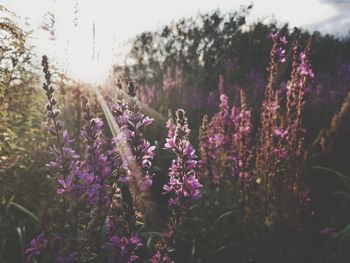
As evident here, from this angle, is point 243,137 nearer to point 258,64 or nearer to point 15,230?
point 15,230

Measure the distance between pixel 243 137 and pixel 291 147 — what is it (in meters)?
0.47

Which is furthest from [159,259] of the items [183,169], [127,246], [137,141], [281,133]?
[281,133]

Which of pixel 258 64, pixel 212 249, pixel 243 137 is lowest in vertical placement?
pixel 212 249

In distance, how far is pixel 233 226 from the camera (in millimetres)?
3539

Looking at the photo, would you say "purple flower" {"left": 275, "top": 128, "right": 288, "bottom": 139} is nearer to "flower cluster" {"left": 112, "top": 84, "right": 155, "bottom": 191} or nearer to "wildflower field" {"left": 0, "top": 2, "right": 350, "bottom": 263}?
"wildflower field" {"left": 0, "top": 2, "right": 350, "bottom": 263}

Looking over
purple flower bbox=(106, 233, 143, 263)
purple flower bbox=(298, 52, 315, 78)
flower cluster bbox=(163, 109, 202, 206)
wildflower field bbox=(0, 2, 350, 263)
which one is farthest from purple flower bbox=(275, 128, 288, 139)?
purple flower bbox=(106, 233, 143, 263)

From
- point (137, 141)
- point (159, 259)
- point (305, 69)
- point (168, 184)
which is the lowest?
point (159, 259)

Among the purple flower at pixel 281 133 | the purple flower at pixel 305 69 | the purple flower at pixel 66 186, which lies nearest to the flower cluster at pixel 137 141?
the purple flower at pixel 66 186

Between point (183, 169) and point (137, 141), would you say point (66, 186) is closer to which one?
point (137, 141)

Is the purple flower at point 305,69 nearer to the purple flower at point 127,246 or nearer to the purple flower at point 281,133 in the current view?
the purple flower at point 281,133

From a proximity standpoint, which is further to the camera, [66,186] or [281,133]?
[281,133]

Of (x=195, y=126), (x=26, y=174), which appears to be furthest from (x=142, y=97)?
(x=26, y=174)

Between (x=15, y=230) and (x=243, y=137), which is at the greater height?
(x=243, y=137)

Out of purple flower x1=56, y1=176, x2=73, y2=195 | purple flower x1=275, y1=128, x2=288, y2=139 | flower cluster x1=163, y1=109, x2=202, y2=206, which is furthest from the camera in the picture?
purple flower x1=275, y1=128, x2=288, y2=139
